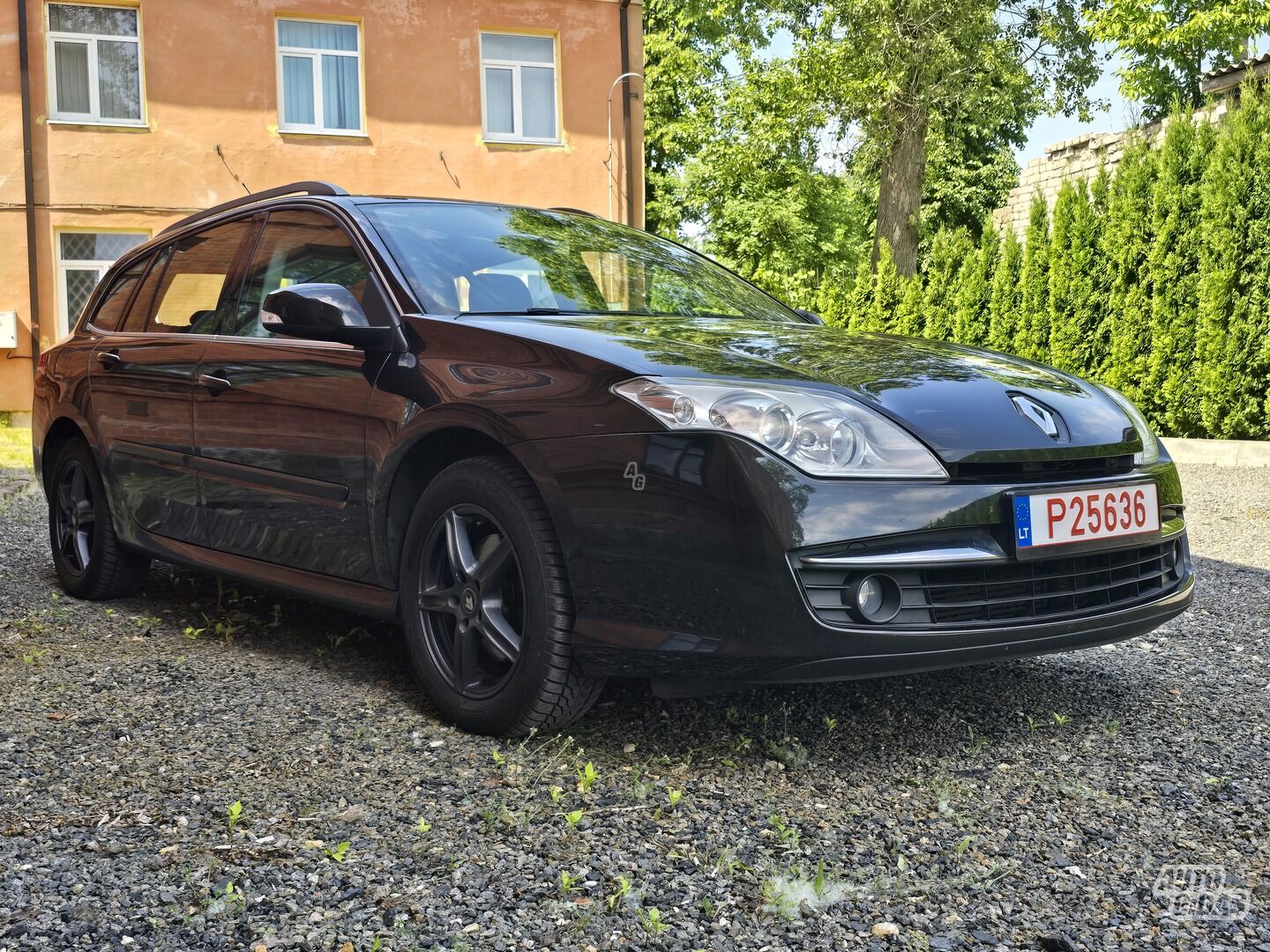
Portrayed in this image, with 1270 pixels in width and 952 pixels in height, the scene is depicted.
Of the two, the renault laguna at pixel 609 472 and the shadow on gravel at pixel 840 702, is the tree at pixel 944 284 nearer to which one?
the shadow on gravel at pixel 840 702

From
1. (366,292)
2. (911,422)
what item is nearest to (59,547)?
(366,292)

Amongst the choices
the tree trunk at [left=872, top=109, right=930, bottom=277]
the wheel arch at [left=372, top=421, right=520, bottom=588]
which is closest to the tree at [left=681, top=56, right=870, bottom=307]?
the tree trunk at [left=872, top=109, right=930, bottom=277]

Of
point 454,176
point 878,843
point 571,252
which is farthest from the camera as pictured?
point 454,176

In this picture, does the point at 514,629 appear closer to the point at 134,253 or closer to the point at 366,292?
the point at 366,292

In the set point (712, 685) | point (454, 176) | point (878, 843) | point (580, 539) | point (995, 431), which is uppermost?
point (454, 176)

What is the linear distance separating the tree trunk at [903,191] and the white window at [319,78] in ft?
30.7

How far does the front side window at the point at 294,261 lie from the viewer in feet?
12.7

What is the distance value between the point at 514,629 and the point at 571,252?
1.41m

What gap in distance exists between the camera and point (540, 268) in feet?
12.8

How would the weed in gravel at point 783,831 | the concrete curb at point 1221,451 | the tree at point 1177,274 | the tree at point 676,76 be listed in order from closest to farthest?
the weed in gravel at point 783,831, the concrete curb at point 1221,451, the tree at point 1177,274, the tree at point 676,76

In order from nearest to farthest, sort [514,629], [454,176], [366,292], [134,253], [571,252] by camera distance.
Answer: [514,629] < [366,292] < [571,252] < [134,253] < [454,176]

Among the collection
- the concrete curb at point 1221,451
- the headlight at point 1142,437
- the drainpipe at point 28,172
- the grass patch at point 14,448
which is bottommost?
the concrete curb at point 1221,451

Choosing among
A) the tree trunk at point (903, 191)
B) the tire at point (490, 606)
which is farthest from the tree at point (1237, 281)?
the tree trunk at point (903, 191)

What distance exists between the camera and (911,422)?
9.45 feet
